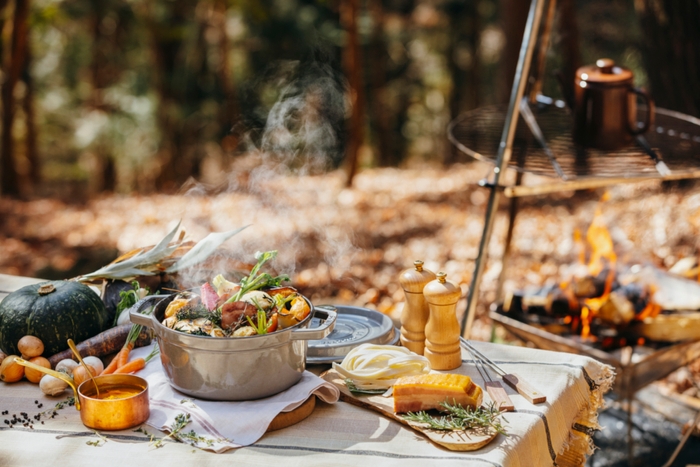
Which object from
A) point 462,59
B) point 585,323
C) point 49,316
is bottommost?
point 585,323

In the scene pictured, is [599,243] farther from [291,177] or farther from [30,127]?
[30,127]

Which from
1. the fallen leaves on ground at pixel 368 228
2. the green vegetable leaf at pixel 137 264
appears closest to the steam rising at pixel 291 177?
the fallen leaves on ground at pixel 368 228

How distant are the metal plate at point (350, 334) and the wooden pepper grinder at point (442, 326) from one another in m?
0.16

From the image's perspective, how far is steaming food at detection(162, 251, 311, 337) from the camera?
1.47 metres

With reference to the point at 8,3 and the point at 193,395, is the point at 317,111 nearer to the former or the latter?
the point at 8,3

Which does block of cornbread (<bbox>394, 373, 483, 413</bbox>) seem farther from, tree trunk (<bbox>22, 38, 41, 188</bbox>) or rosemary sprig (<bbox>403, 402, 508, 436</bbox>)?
Answer: tree trunk (<bbox>22, 38, 41, 188</bbox>)

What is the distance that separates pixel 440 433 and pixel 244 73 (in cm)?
1354

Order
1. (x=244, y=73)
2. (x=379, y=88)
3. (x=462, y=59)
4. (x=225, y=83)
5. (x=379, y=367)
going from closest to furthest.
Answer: (x=379, y=367), (x=225, y=83), (x=244, y=73), (x=379, y=88), (x=462, y=59)

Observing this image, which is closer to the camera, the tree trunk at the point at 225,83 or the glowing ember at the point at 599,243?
the glowing ember at the point at 599,243

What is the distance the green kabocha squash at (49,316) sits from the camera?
69.9 inches

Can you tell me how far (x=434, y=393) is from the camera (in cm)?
144

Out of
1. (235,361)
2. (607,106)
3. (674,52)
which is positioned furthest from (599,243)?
(235,361)

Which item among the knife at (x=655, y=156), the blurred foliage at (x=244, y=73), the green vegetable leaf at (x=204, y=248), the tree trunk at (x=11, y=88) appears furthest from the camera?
the blurred foliage at (x=244, y=73)

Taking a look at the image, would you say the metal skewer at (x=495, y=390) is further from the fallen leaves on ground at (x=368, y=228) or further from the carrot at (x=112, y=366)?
the fallen leaves on ground at (x=368, y=228)
